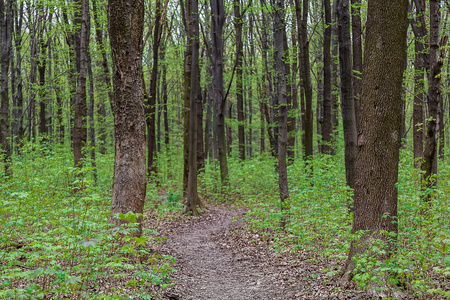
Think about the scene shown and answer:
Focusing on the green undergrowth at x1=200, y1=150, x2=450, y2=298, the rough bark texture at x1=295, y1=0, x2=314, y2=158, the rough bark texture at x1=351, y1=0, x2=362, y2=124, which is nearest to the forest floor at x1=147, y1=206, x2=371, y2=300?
the green undergrowth at x1=200, y1=150, x2=450, y2=298

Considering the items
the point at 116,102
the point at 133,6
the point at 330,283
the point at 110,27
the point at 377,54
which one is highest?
the point at 133,6

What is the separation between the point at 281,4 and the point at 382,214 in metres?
6.20

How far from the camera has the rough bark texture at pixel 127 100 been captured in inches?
208

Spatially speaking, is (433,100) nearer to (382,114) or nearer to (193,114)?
(382,114)

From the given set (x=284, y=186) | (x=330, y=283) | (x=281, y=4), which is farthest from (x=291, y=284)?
(x=281, y=4)

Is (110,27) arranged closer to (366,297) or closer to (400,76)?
(400,76)

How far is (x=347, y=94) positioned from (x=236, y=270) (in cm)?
489

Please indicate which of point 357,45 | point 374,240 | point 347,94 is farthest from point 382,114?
point 357,45

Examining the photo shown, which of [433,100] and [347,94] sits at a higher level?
[347,94]

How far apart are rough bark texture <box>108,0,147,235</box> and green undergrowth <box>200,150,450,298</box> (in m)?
3.11

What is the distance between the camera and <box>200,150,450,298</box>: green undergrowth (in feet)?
11.6

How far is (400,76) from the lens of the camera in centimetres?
405

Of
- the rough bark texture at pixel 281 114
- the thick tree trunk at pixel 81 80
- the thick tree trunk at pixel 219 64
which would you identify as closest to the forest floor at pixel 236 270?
the rough bark texture at pixel 281 114

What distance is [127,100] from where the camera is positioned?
533 centimetres
